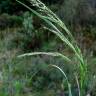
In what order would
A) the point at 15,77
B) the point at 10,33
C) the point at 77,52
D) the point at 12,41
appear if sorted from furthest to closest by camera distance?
the point at 10,33 → the point at 12,41 → the point at 15,77 → the point at 77,52

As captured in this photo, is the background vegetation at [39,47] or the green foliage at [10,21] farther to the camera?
the green foliage at [10,21]

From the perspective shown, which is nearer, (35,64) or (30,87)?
(30,87)

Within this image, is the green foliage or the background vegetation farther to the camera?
the green foliage

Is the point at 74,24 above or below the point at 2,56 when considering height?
above

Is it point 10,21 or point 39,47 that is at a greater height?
point 10,21

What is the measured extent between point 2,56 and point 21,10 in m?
3.27

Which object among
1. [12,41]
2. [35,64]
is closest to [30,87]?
[35,64]

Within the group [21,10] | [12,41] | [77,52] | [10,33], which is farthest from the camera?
[21,10]

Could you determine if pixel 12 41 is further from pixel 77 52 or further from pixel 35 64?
pixel 77 52

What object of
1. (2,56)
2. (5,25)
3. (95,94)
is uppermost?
(5,25)

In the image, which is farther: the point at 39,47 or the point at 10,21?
the point at 10,21

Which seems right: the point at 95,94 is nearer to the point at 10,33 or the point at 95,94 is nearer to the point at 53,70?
the point at 53,70

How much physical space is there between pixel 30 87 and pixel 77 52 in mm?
2646

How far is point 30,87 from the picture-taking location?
495 cm
